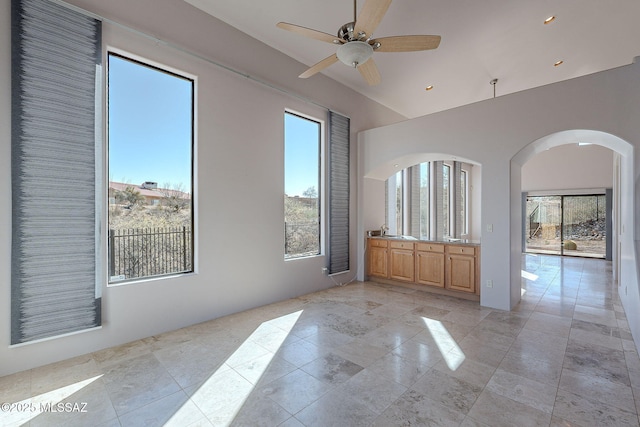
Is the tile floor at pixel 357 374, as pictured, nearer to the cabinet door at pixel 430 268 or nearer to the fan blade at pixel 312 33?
the cabinet door at pixel 430 268

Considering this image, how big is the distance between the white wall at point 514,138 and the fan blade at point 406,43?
2119 millimetres

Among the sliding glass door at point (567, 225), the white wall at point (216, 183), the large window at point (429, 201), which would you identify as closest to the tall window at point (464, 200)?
the large window at point (429, 201)

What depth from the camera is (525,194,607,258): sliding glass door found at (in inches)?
348

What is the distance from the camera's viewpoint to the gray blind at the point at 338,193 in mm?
5289

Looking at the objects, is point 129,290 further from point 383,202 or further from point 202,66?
point 383,202

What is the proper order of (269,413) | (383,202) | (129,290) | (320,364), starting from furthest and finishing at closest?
(383,202)
(129,290)
(320,364)
(269,413)

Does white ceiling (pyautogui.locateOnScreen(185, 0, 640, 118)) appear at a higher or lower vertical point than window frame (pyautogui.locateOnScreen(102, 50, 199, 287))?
higher

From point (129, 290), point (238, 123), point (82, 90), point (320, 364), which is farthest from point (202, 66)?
point (320, 364)

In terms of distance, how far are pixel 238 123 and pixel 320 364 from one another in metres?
3.13

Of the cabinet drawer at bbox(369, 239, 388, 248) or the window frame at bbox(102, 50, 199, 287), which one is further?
the cabinet drawer at bbox(369, 239, 388, 248)

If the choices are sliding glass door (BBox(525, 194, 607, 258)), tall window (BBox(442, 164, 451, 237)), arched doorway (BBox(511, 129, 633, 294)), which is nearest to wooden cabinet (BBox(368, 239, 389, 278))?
arched doorway (BBox(511, 129, 633, 294))

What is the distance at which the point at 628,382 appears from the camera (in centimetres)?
236

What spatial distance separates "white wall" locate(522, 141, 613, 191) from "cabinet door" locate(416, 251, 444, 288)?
664cm

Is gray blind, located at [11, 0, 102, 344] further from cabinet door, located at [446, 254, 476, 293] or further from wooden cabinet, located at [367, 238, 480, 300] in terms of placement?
cabinet door, located at [446, 254, 476, 293]
